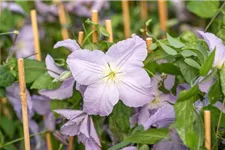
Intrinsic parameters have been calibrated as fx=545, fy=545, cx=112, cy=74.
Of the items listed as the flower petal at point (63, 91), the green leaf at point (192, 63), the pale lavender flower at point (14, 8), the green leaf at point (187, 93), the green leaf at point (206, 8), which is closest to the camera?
the green leaf at point (187, 93)

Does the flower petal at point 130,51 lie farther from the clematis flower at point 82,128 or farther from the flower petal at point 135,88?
the clematis flower at point 82,128

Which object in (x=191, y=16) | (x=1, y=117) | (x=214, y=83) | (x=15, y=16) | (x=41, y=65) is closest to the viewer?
(x=214, y=83)

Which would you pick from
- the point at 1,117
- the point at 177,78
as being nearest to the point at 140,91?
the point at 177,78

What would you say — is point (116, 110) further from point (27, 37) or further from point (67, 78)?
point (27, 37)

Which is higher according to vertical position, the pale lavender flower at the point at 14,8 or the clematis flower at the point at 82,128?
the pale lavender flower at the point at 14,8

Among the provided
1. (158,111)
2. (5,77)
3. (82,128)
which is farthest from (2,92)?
(158,111)

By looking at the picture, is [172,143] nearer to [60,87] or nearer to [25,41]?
[60,87]

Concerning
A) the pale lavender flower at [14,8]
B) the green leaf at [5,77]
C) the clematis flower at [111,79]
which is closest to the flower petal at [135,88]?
the clematis flower at [111,79]

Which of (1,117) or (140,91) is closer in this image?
(140,91)

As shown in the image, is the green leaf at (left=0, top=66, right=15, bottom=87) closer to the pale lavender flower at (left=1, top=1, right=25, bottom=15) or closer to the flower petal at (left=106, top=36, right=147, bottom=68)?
the flower petal at (left=106, top=36, right=147, bottom=68)
